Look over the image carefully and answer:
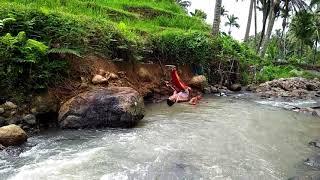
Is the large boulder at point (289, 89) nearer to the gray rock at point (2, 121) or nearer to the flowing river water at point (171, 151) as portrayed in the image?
the flowing river water at point (171, 151)

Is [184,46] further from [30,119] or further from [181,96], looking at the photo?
[30,119]

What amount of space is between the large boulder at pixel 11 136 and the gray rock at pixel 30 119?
1.03m

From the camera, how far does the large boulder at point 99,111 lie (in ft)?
28.0

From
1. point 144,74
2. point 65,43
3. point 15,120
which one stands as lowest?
point 15,120

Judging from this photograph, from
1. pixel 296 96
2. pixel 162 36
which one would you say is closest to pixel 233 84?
pixel 296 96

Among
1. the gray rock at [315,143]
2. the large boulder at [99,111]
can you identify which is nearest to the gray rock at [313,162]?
the gray rock at [315,143]

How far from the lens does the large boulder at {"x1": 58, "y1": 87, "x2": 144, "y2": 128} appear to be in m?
8.52

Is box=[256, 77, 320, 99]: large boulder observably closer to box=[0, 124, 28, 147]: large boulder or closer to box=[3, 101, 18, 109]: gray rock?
box=[3, 101, 18, 109]: gray rock

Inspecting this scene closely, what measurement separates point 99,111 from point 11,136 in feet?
6.90

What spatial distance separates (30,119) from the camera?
8.37m

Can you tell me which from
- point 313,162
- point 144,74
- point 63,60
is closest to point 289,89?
point 144,74

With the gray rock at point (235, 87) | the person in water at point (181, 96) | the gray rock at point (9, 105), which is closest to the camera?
the gray rock at point (9, 105)

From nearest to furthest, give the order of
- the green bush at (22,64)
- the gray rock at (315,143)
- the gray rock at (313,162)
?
the gray rock at (313,162) < the gray rock at (315,143) < the green bush at (22,64)

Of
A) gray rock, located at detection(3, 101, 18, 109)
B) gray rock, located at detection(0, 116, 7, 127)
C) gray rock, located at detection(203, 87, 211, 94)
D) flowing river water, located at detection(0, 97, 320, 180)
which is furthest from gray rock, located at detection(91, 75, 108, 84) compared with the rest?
gray rock, located at detection(203, 87, 211, 94)
